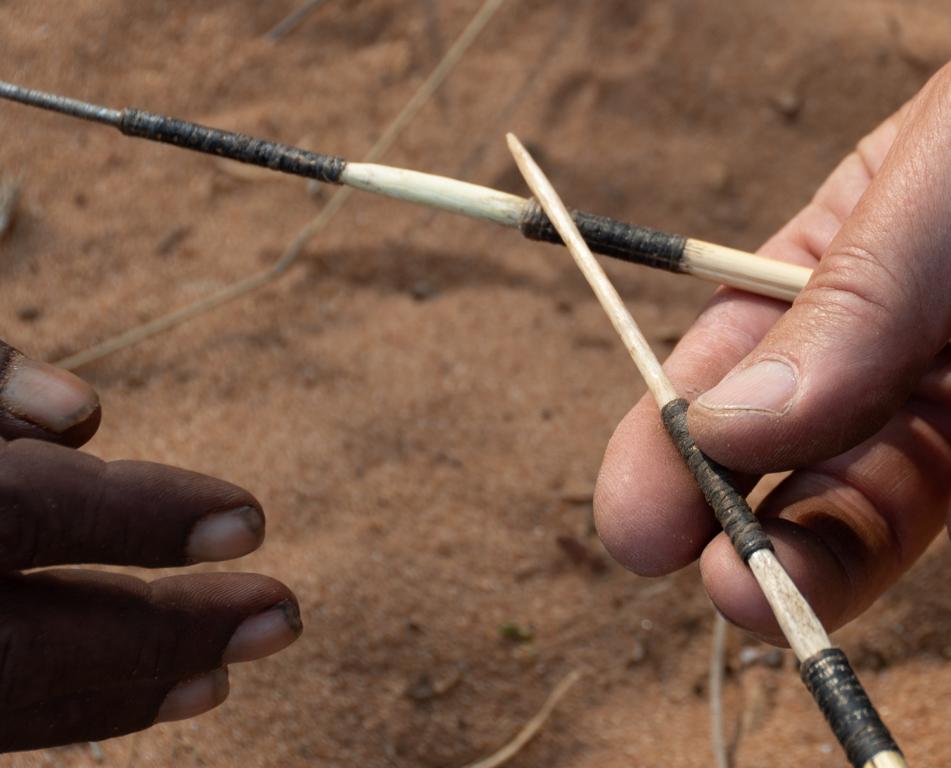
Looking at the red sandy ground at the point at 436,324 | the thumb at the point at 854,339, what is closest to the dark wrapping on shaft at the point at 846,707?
the thumb at the point at 854,339

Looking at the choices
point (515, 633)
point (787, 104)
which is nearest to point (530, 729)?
point (515, 633)

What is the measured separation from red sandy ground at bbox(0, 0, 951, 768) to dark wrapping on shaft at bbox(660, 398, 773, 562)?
21.5 inches

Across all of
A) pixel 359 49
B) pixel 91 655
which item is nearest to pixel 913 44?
pixel 359 49

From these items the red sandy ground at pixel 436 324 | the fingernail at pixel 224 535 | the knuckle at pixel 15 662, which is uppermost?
the fingernail at pixel 224 535

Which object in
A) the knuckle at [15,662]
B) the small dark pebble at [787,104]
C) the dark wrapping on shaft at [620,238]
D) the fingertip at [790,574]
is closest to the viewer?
the knuckle at [15,662]

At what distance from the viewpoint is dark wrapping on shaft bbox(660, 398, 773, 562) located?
106 centimetres

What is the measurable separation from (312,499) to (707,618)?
0.64 m

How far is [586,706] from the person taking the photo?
1.57m

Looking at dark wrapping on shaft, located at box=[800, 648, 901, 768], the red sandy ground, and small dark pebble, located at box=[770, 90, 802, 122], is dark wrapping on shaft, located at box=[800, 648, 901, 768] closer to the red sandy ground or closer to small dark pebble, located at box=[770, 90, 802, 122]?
the red sandy ground

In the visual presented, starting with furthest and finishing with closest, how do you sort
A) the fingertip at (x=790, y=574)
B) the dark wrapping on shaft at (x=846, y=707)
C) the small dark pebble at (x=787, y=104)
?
the small dark pebble at (x=787, y=104), the fingertip at (x=790, y=574), the dark wrapping on shaft at (x=846, y=707)

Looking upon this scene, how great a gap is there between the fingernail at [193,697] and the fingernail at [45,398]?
30cm

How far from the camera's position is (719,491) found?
1124 millimetres

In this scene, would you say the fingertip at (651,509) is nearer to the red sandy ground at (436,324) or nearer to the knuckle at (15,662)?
the red sandy ground at (436,324)

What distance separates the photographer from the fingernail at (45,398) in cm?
114
